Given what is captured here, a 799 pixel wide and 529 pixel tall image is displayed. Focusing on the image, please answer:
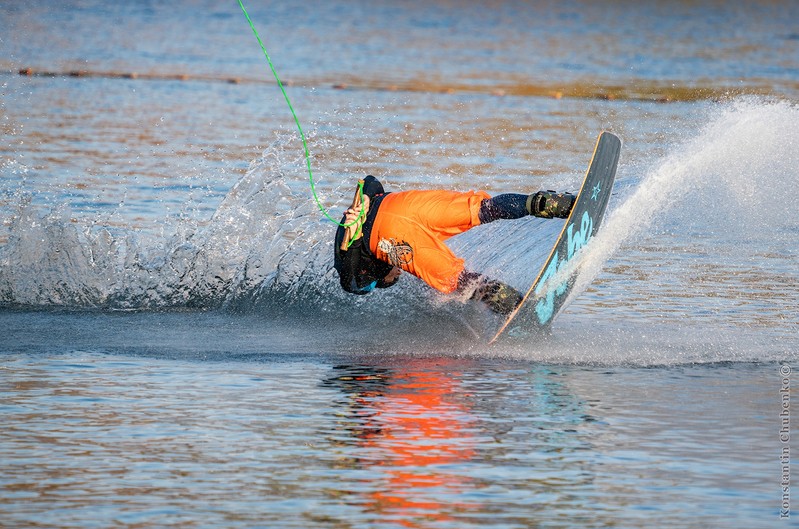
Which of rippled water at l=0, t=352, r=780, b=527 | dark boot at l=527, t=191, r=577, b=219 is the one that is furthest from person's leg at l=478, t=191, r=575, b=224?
rippled water at l=0, t=352, r=780, b=527

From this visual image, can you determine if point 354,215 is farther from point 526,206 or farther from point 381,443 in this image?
point 381,443

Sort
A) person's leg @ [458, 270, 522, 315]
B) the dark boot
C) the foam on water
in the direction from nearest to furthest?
the dark boot → person's leg @ [458, 270, 522, 315] → the foam on water

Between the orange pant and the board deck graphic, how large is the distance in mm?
518

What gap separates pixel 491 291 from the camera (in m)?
9.06

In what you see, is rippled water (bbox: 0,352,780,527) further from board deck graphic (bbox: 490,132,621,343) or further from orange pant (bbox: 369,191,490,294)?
orange pant (bbox: 369,191,490,294)

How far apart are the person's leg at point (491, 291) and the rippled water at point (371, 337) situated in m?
0.24

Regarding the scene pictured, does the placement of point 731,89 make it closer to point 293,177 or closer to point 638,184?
point 293,177

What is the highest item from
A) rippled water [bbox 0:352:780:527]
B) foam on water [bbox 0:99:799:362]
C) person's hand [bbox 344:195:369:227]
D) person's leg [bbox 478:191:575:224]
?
person's leg [bbox 478:191:575:224]

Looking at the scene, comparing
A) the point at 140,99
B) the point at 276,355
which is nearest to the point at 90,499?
the point at 276,355

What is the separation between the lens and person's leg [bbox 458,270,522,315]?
9023 mm

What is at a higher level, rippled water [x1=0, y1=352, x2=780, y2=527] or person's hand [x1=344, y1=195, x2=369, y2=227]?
person's hand [x1=344, y1=195, x2=369, y2=227]

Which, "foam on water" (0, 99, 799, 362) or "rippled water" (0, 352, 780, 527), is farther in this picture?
"foam on water" (0, 99, 799, 362)

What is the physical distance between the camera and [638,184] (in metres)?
10.3

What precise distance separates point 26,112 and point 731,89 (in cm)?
1150
